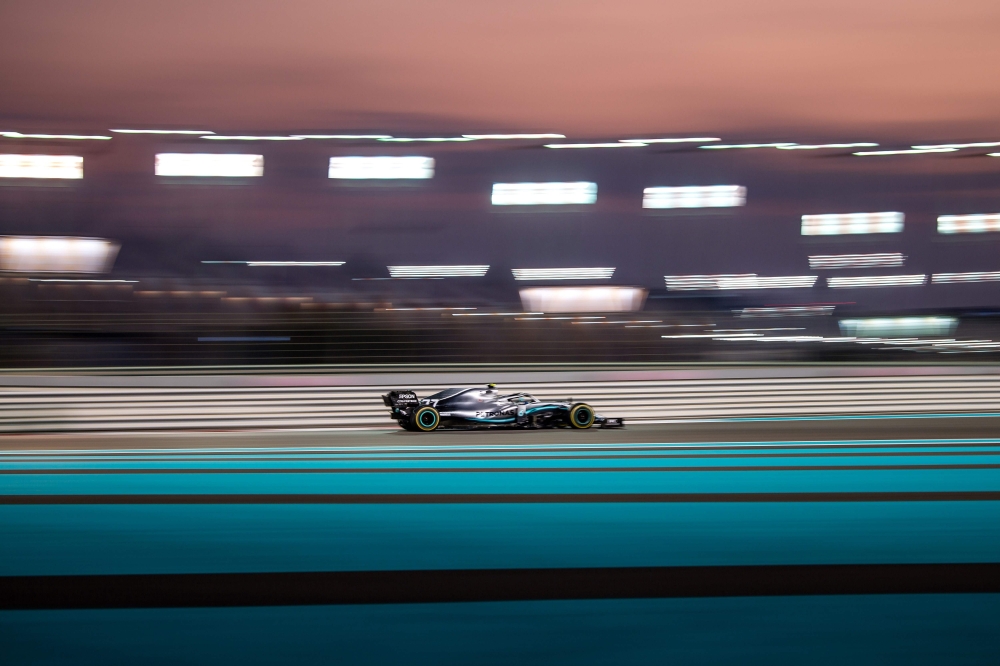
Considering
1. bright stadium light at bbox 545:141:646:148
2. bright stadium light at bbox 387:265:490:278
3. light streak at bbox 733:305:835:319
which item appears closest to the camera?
bright stadium light at bbox 387:265:490:278

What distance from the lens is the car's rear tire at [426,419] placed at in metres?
10.4

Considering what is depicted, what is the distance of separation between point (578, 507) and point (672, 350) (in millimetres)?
6481

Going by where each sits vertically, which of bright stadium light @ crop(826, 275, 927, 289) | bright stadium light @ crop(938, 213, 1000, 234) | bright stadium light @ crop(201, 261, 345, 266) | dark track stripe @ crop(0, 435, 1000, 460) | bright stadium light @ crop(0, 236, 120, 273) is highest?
bright stadium light @ crop(938, 213, 1000, 234)

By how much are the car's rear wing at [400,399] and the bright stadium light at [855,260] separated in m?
5.75

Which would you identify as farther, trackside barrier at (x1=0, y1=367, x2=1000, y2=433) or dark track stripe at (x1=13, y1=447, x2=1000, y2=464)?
trackside barrier at (x1=0, y1=367, x2=1000, y2=433)

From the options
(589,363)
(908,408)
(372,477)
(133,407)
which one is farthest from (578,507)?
(908,408)

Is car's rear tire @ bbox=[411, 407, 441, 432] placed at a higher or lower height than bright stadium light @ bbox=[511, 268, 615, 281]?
lower

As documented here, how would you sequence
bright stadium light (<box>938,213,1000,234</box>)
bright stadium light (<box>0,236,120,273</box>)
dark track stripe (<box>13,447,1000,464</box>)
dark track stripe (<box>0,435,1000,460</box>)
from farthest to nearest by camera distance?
bright stadium light (<box>938,213,1000,234</box>), bright stadium light (<box>0,236,120,273</box>), dark track stripe (<box>0,435,1000,460</box>), dark track stripe (<box>13,447,1000,464</box>)

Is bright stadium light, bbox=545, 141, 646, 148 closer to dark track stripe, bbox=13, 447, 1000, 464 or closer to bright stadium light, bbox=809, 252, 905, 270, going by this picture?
bright stadium light, bbox=809, 252, 905, 270

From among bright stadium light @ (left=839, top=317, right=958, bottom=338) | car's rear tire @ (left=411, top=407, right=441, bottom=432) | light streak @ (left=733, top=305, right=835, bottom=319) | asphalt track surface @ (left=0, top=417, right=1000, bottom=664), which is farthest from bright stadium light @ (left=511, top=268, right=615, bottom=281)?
asphalt track surface @ (left=0, top=417, right=1000, bottom=664)

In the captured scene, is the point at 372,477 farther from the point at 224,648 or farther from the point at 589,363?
the point at 589,363

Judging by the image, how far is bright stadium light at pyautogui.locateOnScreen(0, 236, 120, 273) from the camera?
10055mm

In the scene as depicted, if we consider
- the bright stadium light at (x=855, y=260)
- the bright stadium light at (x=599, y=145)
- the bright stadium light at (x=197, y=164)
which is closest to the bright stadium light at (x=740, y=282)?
the bright stadium light at (x=855, y=260)

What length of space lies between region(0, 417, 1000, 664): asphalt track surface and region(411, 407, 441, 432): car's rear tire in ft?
10.4
